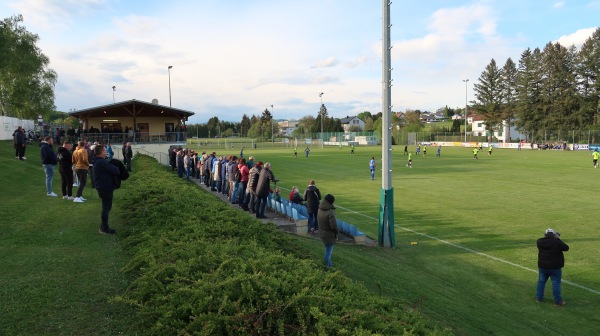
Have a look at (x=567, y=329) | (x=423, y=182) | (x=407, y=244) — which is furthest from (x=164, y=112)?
(x=567, y=329)

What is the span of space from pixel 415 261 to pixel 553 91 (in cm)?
8616

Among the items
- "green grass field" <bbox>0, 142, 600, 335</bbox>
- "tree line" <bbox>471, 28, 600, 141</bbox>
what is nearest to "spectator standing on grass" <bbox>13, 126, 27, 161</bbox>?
"green grass field" <bbox>0, 142, 600, 335</bbox>

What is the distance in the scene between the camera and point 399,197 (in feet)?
69.2

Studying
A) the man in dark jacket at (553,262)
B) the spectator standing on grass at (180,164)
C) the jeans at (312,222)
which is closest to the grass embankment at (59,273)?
the jeans at (312,222)

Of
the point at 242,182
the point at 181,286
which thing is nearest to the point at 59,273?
the point at 181,286

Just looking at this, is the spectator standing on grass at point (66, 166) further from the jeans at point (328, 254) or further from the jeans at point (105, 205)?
the jeans at point (328, 254)

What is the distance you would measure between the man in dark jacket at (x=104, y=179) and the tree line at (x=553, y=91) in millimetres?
84149

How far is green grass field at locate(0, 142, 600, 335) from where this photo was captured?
477 centimetres

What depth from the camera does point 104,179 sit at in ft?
26.4

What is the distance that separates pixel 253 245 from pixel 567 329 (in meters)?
5.75

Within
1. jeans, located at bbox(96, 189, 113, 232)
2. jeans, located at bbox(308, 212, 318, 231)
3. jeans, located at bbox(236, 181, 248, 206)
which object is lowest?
jeans, located at bbox(308, 212, 318, 231)

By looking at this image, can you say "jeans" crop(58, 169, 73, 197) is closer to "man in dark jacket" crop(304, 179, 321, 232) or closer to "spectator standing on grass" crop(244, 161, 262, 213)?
"spectator standing on grass" crop(244, 161, 262, 213)

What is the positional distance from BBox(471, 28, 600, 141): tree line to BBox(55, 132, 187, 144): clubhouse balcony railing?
68.7 meters

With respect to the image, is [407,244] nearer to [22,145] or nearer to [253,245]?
[253,245]
